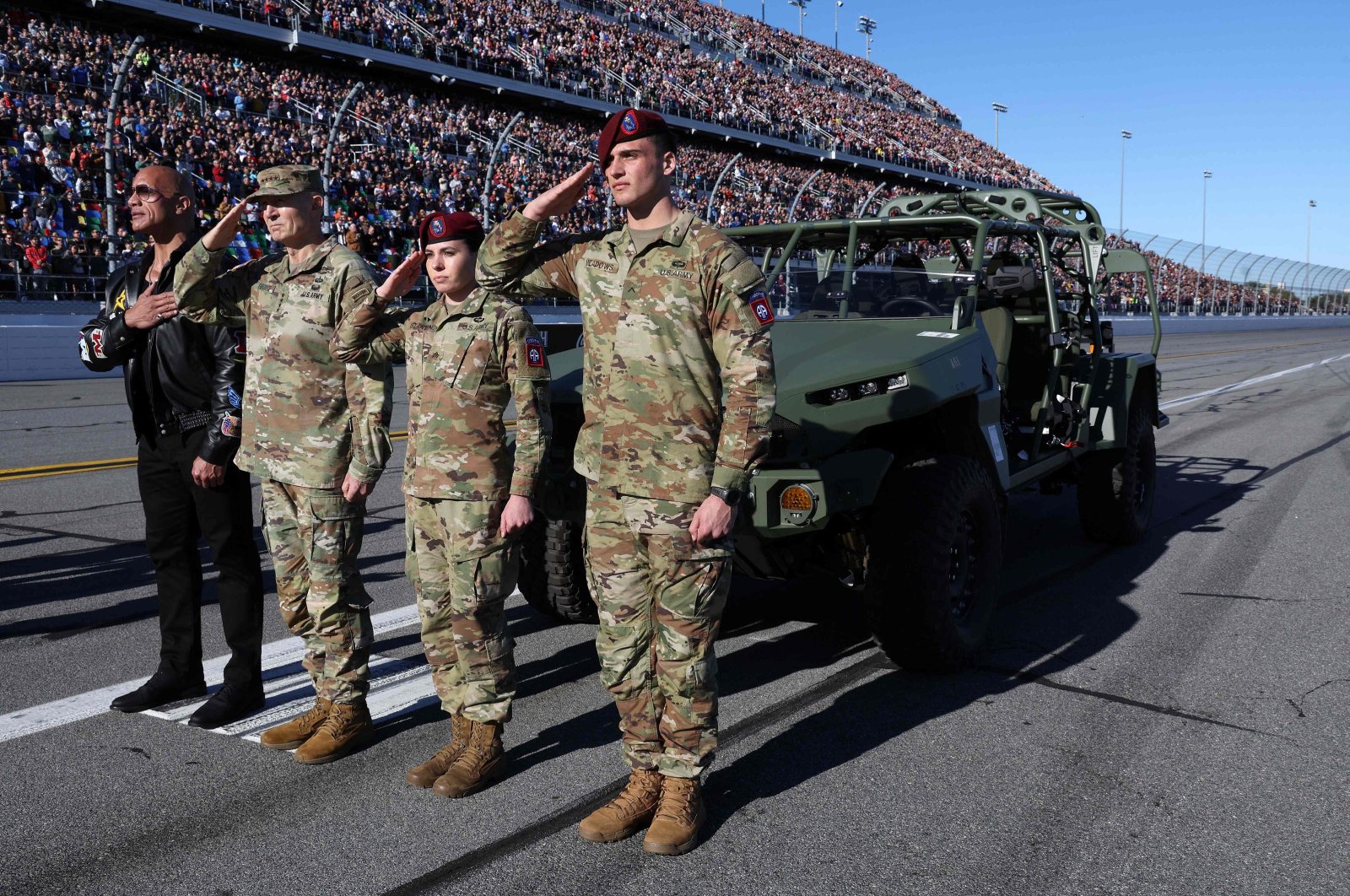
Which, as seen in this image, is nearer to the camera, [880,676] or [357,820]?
[357,820]

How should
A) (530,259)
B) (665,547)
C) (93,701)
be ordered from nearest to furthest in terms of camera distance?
1. (665,547)
2. (530,259)
3. (93,701)

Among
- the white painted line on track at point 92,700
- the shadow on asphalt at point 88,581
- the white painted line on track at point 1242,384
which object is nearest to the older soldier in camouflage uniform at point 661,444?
the white painted line on track at point 92,700

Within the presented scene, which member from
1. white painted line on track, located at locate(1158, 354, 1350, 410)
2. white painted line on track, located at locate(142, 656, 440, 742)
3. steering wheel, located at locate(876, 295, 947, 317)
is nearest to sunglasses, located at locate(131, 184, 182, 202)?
white painted line on track, located at locate(142, 656, 440, 742)

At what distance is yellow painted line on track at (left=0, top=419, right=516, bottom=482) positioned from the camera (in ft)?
30.1

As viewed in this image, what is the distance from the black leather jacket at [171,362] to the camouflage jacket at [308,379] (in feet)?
0.73

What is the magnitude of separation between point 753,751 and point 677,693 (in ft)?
2.45

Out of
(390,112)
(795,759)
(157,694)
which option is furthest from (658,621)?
(390,112)

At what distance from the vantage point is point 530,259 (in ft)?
11.3

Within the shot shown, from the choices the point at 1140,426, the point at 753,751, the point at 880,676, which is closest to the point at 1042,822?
the point at 753,751

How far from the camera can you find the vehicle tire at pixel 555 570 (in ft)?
15.9

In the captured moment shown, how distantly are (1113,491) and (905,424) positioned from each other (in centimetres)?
278

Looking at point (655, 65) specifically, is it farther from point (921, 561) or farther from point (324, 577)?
point (324, 577)

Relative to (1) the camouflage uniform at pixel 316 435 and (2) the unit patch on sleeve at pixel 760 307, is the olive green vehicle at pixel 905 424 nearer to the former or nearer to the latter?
(1) the camouflage uniform at pixel 316 435

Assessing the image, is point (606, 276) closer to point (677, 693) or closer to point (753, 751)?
point (677, 693)
